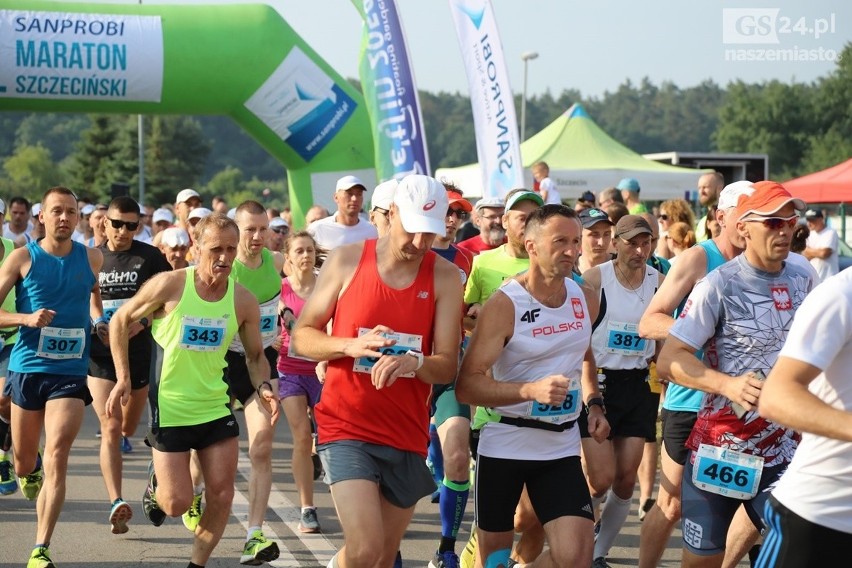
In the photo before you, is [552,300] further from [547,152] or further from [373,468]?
[547,152]

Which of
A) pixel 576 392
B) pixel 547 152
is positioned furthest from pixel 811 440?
pixel 547 152

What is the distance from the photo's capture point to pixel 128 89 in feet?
54.7

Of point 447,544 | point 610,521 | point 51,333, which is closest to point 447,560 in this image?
point 447,544

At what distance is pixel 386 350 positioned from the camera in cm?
463

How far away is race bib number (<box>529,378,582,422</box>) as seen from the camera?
4922 mm

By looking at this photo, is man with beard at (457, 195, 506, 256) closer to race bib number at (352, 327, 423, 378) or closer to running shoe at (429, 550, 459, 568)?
running shoe at (429, 550, 459, 568)

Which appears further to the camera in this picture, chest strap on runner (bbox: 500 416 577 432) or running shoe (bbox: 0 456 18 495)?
running shoe (bbox: 0 456 18 495)

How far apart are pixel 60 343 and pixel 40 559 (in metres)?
1.31

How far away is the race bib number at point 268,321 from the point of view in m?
A: 7.91

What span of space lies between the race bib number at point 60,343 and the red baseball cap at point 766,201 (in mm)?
4086

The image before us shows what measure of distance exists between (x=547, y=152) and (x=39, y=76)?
12.9m

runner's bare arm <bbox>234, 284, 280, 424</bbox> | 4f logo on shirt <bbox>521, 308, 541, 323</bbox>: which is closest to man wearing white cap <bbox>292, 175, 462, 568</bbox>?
4f logo on shirt <bbox>521, 308, 541, 323</bbox>

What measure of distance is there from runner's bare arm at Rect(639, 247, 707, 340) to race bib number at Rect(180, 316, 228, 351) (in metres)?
2.16

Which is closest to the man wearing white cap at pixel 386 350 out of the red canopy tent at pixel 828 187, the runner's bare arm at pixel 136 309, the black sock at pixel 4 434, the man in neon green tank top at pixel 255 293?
the runner's bare arm at pixel 136 309
